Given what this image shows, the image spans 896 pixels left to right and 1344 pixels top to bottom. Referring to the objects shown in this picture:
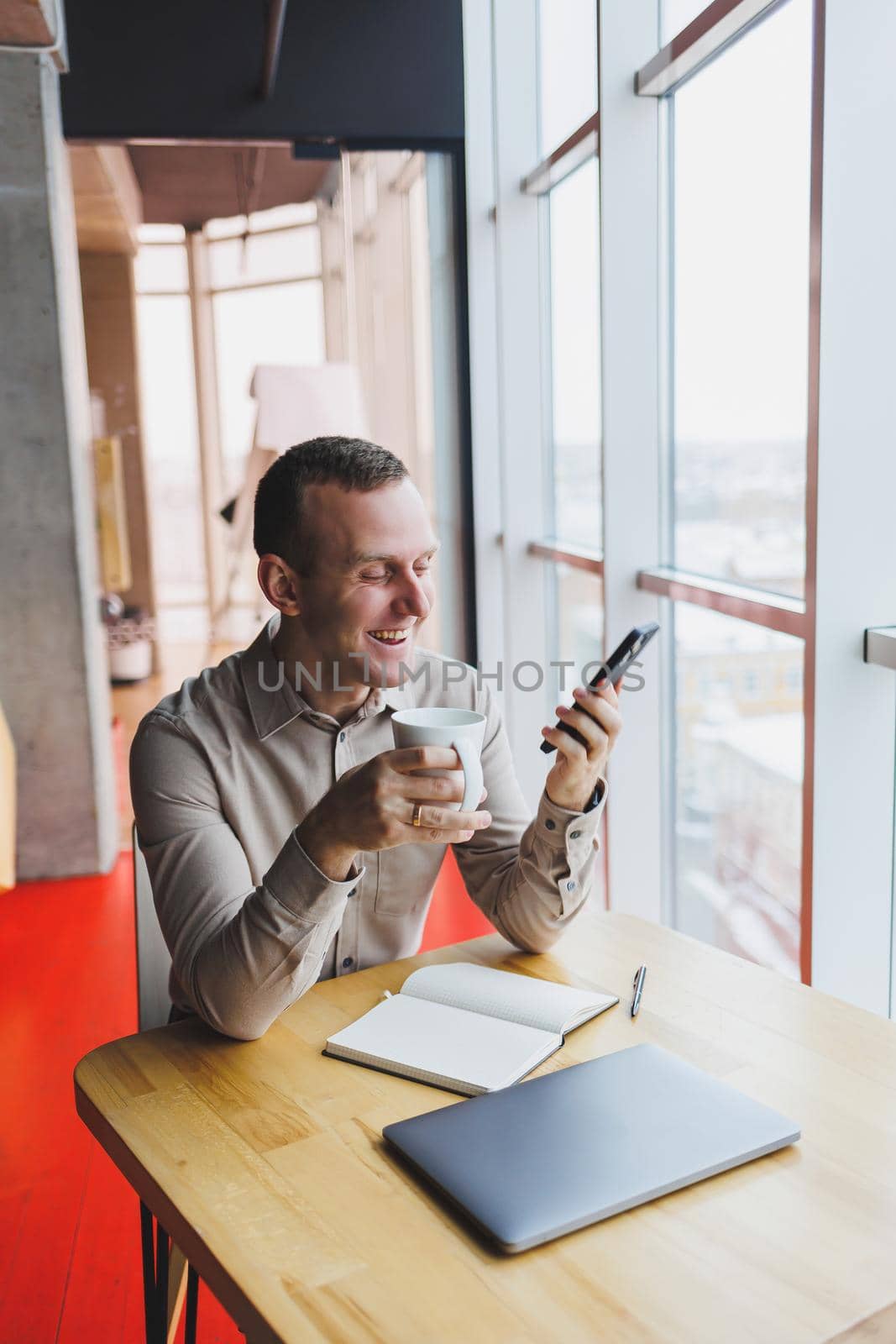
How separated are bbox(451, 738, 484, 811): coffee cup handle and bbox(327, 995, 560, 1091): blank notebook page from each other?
0.25m

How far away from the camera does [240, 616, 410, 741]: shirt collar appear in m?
1.54

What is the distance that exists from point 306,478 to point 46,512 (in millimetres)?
2749

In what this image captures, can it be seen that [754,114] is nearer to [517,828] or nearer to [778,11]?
[778,11]

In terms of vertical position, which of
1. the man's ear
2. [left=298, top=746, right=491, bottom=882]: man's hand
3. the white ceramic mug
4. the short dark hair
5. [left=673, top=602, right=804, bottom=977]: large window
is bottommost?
[left=673, top=602, right=804, bottom=977]: large window

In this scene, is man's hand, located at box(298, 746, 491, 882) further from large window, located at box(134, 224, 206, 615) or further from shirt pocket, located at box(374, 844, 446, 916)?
large window, located at box(134, 224, 206, 615)

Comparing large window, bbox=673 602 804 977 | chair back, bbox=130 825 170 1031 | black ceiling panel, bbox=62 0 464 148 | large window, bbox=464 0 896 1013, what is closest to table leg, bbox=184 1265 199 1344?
chair back, bbox=130 825 170 1031

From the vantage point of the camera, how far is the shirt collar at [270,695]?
5.04ft

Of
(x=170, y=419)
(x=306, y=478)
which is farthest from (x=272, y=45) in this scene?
(x=306, y=478)

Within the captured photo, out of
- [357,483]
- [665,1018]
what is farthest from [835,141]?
[665,1018]

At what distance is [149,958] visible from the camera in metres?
1.55

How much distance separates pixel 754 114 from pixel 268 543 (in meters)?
1.50

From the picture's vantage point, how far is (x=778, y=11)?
2.21 meters

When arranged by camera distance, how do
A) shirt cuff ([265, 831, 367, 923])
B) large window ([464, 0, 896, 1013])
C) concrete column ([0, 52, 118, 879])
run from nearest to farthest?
shirt cuff ([265, 831, 367, 923]) → large window ([464, 0, 896, 1013]) → concrete column ([0, 52, 118, 879])

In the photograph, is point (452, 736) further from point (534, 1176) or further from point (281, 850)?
point (534, 1176)
